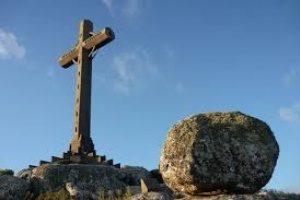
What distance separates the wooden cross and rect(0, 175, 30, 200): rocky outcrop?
5.15 m

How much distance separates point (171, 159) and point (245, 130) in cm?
164

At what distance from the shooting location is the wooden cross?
2678 cm

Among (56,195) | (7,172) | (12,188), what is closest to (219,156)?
(56,195)

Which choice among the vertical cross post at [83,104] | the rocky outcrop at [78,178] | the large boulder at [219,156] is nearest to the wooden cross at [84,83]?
the vertical cross post at [83,104]

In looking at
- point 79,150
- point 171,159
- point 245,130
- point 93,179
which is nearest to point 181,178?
point 171,159

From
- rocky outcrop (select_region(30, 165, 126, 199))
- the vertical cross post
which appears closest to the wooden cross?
the vertical cross post

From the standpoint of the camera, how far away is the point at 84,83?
27.8 metres

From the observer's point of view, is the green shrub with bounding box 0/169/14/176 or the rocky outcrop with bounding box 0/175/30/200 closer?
the rocky outcrop with bounding box 0/175/30/200

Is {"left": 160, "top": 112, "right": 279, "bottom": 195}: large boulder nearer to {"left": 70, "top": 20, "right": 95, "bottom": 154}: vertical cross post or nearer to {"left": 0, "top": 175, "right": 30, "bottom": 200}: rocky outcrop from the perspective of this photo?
{"left": 0, "top": 175, "right": 30, "bottom": 200}: rocky outcrop

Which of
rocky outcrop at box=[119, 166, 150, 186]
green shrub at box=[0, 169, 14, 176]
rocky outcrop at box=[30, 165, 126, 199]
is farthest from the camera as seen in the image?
green shrub at box=[0, 169, 14, 176]

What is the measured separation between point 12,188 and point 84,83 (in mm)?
8402

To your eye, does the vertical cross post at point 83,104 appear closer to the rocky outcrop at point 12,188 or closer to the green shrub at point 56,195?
the rocky outcrop at point 12,188

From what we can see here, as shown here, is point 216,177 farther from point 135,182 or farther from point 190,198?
point 135,182

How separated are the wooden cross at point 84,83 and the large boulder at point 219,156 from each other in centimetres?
1452
